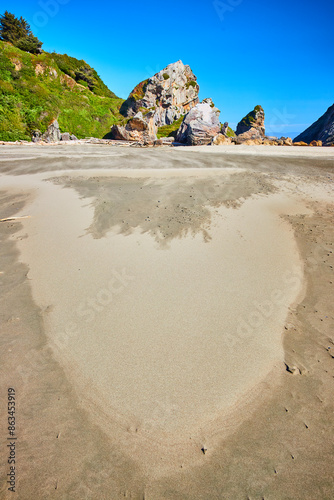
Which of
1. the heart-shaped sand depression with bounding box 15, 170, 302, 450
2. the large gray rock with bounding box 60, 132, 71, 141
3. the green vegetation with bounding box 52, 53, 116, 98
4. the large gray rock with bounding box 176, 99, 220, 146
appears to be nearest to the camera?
the heart-shaped sand depression with bounding box 15, 170, 302, 450

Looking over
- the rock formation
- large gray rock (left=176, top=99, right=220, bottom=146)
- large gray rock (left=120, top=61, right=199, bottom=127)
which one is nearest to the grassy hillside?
large gray rock (left=120, top=61, right=199, bottom=127)

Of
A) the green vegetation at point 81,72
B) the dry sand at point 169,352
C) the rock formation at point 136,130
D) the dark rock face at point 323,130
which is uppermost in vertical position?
the green vegetation at point 81,72

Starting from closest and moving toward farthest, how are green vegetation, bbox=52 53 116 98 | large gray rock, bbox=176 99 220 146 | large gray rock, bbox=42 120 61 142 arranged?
large gray rock, bbox=42 120 61 142 < large gray rock, bbox=176 99 220 146 < green vegetation, bbox=52 53 116 98

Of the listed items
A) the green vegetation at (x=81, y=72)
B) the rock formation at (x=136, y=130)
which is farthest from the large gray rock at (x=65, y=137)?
the green vegetation at (x=81, y=72)

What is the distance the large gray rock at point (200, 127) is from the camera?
2417 cm

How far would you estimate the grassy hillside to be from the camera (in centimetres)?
2295

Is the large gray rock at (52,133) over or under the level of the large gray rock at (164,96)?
under

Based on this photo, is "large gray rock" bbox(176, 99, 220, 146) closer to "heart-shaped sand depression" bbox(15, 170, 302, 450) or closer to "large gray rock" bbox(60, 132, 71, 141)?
"large gray rock" bbox(60, 132, 71, 141)

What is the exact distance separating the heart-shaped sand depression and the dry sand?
0.8 inches

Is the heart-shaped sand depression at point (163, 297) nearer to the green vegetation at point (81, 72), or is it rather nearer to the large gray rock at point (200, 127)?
the large gray rock at point (200, 127)

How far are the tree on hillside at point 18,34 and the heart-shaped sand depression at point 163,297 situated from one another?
34550 mm

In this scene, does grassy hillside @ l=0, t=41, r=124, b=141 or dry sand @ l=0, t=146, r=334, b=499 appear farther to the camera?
grassy hillside @ l=0, t=41, r=124, b=141

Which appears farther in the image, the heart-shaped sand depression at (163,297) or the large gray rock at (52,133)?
the large gray rock at (52,133)

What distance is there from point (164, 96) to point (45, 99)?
1622 centimetres
